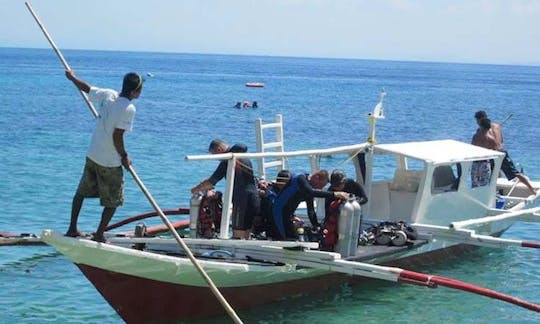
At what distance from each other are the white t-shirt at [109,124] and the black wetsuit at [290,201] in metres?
3.03

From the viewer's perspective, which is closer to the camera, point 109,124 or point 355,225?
point 109,124

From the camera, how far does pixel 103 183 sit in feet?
34.2

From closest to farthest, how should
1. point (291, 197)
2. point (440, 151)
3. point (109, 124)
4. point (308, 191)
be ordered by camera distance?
1. point (109, 124)
2. point (308, 191)
3. point (291, 197)
4. point (440, 151)

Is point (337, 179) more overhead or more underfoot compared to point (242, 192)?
more overhead

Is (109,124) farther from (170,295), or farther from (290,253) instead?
(290,253)

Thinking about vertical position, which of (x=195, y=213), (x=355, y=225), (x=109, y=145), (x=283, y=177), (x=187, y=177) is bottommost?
(x=187, y=177)

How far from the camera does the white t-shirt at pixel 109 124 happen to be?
1019 cm

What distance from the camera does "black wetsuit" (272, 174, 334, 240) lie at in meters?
12.5

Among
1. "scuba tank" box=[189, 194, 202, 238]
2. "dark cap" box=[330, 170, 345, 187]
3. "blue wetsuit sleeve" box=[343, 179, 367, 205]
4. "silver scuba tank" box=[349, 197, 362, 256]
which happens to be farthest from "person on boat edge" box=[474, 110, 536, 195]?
"scuba tank" box=[189, 194, 202, 238]

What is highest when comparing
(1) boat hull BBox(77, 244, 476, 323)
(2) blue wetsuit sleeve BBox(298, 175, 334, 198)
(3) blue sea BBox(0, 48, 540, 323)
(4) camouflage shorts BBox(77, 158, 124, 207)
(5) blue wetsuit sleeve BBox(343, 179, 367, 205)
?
(4) camouflage shorts BBox(77, 158, 124, 207)

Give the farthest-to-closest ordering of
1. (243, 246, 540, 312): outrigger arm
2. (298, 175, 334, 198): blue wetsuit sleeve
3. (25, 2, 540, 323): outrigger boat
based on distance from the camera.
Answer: (298, 175, 334, 198): blue wetsuit sleeve, (243, 246, 540, 312): outrigger arm, (25, 2, 540, 323): outrigger boat

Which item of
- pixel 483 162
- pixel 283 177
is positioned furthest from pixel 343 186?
pixel 483 162

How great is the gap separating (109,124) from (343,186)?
4.46m

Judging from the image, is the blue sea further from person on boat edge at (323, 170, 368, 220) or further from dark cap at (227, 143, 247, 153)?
dark cap at (227, 143, 247, 153)
